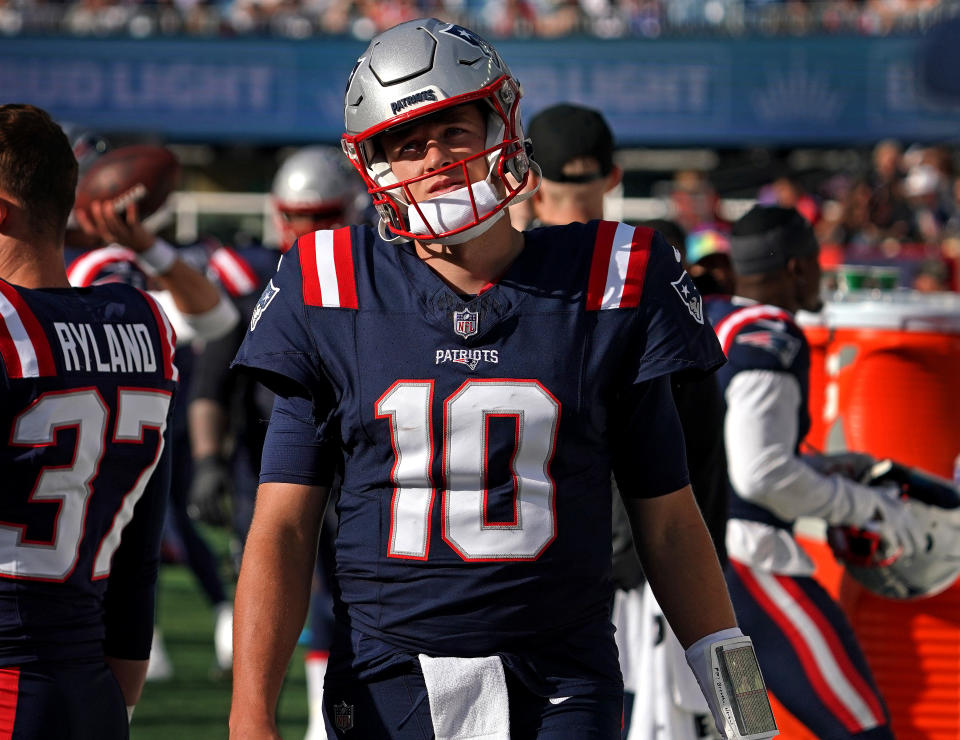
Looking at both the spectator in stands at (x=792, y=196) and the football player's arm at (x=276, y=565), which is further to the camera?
the spectator in stands at (x=792, y=196)

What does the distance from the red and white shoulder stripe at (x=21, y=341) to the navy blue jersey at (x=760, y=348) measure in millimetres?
1711

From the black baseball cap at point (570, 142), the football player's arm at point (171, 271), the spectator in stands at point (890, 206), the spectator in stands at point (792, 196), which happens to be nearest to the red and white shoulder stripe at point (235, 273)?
the football player's arm at point (171, 271)

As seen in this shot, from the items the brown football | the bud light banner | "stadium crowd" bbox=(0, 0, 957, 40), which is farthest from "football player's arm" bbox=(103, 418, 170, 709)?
"stadium crowd" bbox=(0, 0, 957, 40)

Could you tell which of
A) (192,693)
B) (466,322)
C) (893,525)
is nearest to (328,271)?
(466,322)

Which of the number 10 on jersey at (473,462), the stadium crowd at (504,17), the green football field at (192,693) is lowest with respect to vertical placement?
the green football field at (192,693)

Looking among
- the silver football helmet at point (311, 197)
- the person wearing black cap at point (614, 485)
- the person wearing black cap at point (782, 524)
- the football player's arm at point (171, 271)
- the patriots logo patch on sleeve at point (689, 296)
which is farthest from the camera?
the silver football helmet at point (311, 197)

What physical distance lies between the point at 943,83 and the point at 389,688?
14741 mm

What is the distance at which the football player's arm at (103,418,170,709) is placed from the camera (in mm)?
2682

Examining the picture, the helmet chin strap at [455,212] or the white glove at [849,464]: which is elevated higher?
the helmet chin strap at [455,212]

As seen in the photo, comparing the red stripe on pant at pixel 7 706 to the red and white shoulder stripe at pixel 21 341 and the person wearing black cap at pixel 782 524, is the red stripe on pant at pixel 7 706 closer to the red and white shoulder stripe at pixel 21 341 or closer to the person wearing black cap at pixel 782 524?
the red and white shoulder stripe at pixel 21 341

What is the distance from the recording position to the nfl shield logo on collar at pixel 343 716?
2184 mm

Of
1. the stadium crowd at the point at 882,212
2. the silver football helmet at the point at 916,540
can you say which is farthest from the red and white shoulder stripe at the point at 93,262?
the stadium crowd at the point at 882,212

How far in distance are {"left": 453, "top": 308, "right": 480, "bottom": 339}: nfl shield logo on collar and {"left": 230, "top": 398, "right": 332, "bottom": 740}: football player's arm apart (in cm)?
26

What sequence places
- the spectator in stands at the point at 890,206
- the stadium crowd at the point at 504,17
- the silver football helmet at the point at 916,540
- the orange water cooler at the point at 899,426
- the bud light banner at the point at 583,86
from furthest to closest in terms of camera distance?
the stadium crowd at the point at 504,17 < the bud light banner at the point at 583,86 < the spectator in stands at the point at 890,206 < the orange water cooler at the point at 899,426 < the silver football helmet at the point at 916,540
